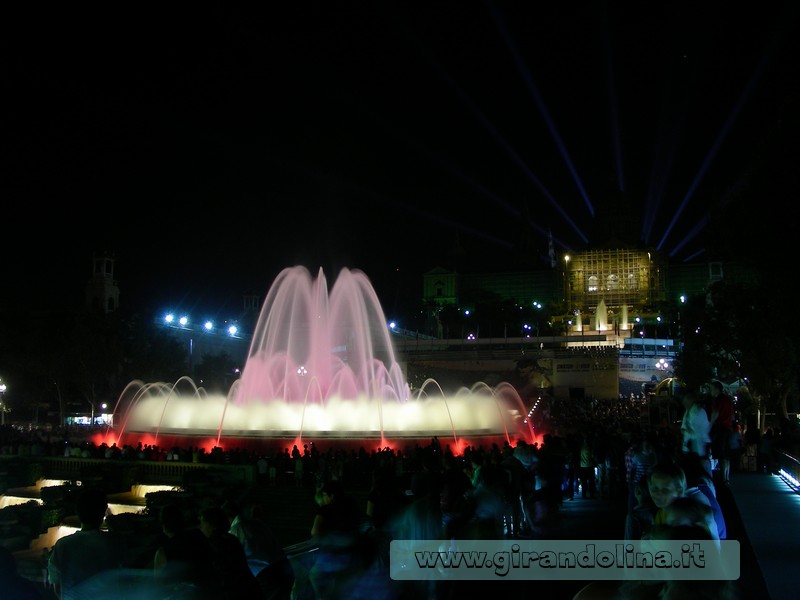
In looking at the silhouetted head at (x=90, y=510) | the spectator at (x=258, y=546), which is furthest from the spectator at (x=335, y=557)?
the silhouetted head at (x=90, y=510)

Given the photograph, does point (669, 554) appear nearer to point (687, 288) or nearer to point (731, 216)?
point (731, 216)

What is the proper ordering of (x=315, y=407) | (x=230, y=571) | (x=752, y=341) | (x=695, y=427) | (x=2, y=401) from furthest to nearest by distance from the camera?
(x=2, y=401) < (x=752, y=341) < (x=315, y=407) < (x=695, y=427) < (x=230, y=571)

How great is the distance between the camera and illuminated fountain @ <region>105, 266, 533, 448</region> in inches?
1019

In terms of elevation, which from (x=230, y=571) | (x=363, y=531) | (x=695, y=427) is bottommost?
(x=230, y=571)

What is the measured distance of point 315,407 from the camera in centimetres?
3056

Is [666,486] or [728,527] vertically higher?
[666,486]

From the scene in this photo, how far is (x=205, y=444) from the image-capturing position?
1010 inches

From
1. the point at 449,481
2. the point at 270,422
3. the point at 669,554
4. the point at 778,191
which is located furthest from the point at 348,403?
the point at 669,554

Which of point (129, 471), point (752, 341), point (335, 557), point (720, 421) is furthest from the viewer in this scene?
point (752, 341)

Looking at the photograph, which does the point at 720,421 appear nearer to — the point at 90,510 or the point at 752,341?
the point at 90,510

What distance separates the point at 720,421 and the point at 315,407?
19.2m

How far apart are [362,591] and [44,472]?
2186 centimetres

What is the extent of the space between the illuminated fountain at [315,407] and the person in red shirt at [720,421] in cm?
1121

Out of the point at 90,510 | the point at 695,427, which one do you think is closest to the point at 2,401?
the point at 695,427
